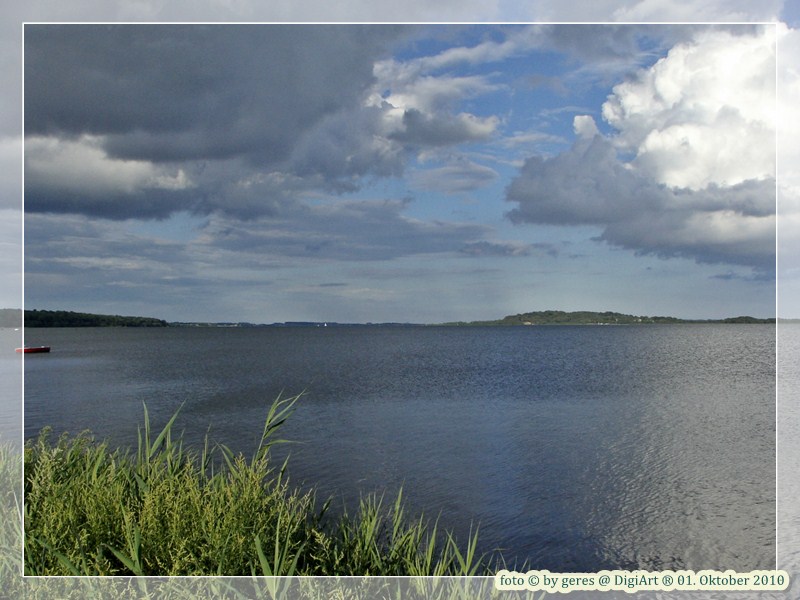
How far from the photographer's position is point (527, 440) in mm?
10414

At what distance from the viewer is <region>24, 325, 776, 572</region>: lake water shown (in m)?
5.87

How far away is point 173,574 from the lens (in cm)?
255

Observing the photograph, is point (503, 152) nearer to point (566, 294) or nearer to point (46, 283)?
point (566, 294)

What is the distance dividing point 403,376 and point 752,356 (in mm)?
18102

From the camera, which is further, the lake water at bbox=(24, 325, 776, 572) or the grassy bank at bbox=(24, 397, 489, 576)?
the lake water at bbox=(24, 325, 776, 572)

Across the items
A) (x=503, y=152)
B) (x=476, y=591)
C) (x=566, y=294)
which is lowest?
(x=476, y=591)

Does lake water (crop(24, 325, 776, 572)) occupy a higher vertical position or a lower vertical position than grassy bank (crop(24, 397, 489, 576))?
lower

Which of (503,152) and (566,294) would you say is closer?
(566,294)

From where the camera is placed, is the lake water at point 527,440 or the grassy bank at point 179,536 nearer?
the grassy bank at point 179,536

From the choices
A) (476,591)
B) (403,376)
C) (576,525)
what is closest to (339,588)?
(476,591)

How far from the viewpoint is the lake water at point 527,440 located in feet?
19.2

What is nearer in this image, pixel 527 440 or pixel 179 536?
pixel 179 536

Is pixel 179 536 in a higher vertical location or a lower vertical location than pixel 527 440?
higher

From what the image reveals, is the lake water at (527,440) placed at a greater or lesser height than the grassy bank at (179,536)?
lesser
